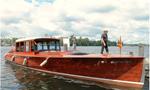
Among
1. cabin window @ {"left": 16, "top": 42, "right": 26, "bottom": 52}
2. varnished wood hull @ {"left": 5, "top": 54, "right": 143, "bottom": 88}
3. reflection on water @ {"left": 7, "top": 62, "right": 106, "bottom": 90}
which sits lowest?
reflection on water @ {"left": 7, "top": 62, "right": 106, "bottom": 90}

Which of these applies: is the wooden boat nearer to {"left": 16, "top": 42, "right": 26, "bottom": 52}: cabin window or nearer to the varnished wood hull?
the varnished wood hull

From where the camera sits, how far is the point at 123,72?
1559 centimetres

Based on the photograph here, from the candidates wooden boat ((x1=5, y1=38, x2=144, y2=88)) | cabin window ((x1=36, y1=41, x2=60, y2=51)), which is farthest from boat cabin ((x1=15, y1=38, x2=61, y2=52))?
wooden boat ((x1=5, y1=38, x2=144, y2=88))

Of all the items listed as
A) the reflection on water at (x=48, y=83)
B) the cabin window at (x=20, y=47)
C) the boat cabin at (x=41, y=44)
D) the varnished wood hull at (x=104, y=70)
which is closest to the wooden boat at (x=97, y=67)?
the varnished wood hull at (x=104, y=70)

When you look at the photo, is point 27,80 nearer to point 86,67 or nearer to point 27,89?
point 27,89

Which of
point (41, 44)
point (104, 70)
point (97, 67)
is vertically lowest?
point (104, 70)

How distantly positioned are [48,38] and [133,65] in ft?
29.4

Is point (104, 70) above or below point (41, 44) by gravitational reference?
below

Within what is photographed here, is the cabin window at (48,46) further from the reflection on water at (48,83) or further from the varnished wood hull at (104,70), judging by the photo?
the varnished wood hull at (104,70)

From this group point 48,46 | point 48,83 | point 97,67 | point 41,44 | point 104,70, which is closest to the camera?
point 104,70

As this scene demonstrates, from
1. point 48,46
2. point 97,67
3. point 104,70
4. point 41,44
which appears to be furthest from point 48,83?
point 48,46

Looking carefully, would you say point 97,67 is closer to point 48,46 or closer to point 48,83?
point 48,83

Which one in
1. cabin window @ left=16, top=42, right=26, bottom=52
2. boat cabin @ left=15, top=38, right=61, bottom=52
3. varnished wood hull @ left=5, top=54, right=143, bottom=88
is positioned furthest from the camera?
cabin window @ left=16, top=42, right=26, bottom=52

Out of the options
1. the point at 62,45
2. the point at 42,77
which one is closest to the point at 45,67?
the point at 42,77
